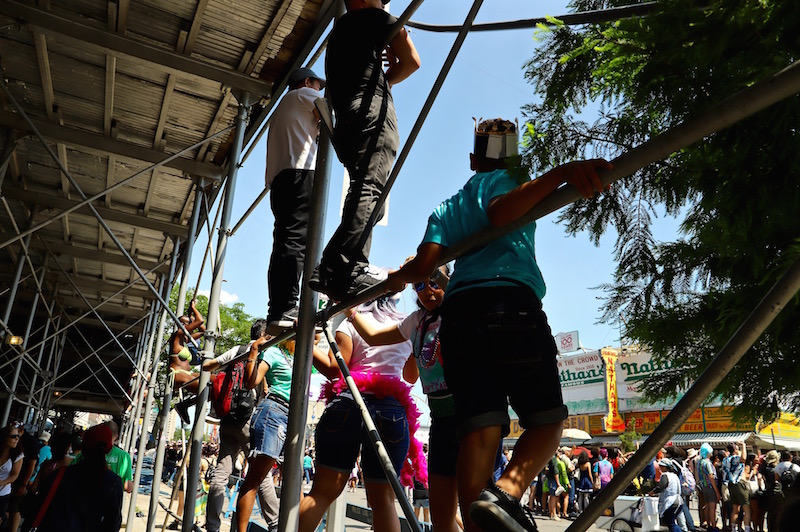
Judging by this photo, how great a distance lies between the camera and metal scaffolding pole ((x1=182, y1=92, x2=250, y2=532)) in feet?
15.4

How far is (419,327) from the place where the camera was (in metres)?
2.79

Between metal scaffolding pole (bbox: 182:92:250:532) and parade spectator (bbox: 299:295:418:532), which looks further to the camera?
metal scaffolding pole (bbox: 182:92:250:532)

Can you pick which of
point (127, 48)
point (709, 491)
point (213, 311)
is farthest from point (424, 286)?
point (709, 491)

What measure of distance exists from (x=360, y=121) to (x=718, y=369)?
1965 mm

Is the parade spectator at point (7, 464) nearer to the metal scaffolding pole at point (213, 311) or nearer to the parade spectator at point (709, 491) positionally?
the metal scaffolding pole at point (213, 311)

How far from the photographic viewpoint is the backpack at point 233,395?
5.20m

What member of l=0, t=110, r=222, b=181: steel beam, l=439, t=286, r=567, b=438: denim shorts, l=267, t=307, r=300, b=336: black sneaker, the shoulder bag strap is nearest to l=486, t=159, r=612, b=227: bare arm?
l=439, t=286, r=567, b=438: denim shorts

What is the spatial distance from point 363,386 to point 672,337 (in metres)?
1.64

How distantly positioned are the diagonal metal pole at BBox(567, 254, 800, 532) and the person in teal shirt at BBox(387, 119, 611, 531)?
0.36 metres

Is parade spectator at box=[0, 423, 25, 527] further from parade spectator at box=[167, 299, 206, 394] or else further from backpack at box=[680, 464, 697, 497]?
backpack at box=[680, 464, 697, 497]

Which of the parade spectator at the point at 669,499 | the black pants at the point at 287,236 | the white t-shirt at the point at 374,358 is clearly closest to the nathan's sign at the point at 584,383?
the parade spectator at the point at 669,499

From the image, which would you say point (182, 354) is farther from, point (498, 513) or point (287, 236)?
point (498, 513)

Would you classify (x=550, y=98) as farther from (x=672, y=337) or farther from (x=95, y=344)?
(x=95, y=344)

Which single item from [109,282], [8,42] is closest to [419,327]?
[8,42]
